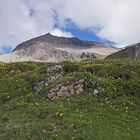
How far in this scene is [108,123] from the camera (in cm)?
2822

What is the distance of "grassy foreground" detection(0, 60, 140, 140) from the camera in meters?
27.0

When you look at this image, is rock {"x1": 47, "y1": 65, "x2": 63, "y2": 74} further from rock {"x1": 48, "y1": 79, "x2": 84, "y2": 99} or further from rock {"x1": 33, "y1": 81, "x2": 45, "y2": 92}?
rock {"x1": 48, "y1": 79, "x2": 84, "y2": 99}

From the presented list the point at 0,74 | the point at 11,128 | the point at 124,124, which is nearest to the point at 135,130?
A: the point at 124,124

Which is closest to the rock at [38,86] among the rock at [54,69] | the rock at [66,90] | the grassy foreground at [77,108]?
the grassy foreground at [77,108]

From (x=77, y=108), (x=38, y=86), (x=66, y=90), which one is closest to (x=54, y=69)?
(x=38, y=86)

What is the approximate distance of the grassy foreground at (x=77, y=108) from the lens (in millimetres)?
26969

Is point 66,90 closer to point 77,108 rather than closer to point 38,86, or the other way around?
point 77,108

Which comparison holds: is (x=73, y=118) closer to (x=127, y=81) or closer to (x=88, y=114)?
(x=88, y=114)

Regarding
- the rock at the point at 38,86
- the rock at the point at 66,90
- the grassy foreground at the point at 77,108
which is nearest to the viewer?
the grassy foreground at the point at 77,108

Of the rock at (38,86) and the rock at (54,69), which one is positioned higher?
the rock at (54,69)

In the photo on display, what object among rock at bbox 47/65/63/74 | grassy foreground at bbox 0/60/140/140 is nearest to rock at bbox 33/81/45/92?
grassy foreground at bbox 0/60/140/140

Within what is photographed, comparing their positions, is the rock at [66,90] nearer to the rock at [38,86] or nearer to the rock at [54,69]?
the rock at [38,86]

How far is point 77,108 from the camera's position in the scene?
31.1 metres

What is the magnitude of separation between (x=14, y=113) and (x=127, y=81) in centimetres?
947
